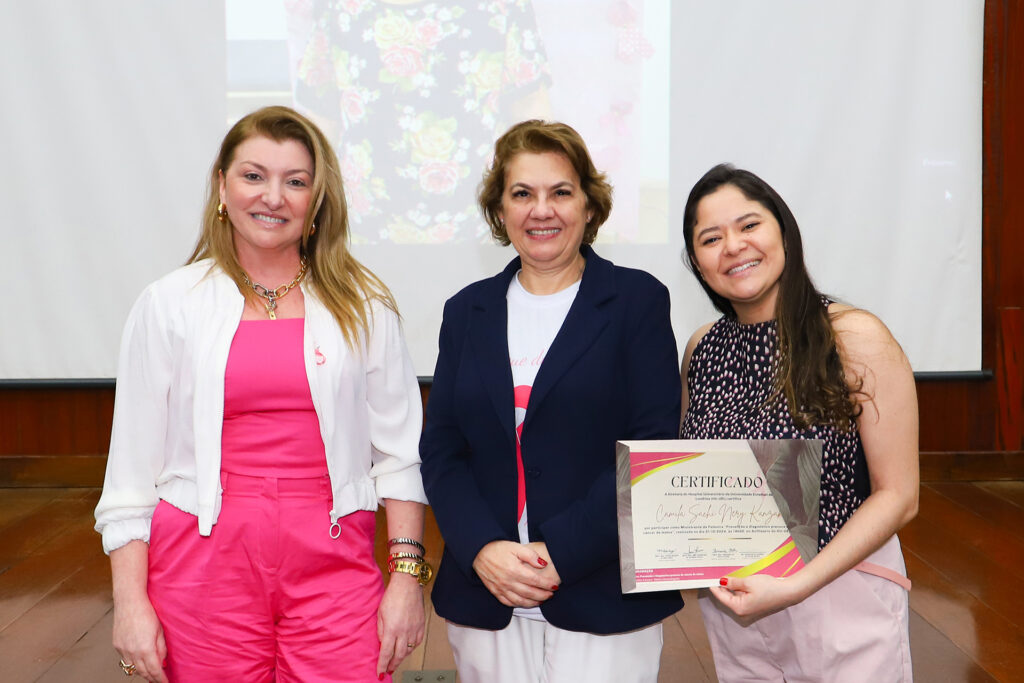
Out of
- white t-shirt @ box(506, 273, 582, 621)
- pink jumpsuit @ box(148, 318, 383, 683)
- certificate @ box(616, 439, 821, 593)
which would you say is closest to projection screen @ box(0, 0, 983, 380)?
white t-shirt @ box(506, 273, 582, 621)

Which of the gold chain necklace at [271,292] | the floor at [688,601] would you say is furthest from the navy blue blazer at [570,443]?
the floor at [688,601]

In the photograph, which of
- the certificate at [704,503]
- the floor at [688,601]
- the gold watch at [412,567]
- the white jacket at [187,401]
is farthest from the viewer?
the floor at [688,601]

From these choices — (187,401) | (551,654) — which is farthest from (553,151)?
(551,654)

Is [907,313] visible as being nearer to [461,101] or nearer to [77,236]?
[461,101]

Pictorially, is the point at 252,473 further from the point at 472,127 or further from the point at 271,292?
the point at 472,127

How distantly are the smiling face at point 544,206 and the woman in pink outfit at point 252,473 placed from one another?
1.07ft

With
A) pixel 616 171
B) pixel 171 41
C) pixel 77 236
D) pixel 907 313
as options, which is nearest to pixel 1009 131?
pixel 907 313

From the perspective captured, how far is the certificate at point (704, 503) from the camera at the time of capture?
4.21ft

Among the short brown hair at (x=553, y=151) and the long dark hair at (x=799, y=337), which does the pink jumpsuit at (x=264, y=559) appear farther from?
the long dark hair at (x=799, y=337)

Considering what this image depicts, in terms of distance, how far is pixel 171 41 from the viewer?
421 cm

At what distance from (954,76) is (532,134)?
3.58m

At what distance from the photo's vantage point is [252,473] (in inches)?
56.0

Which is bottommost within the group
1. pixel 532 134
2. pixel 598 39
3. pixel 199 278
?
pixel 199 278

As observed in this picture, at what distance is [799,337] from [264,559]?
0.95 m
